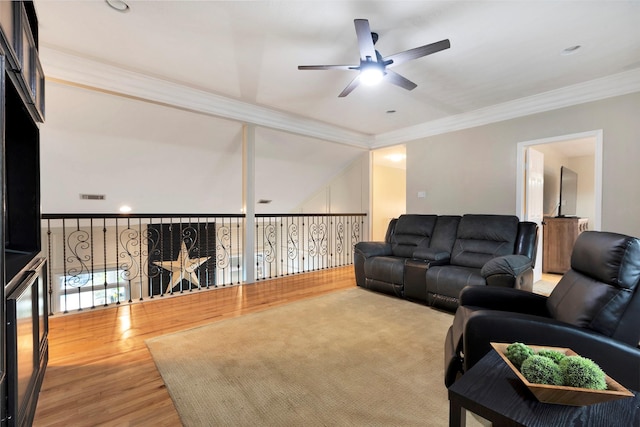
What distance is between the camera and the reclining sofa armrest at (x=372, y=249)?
4121 mm

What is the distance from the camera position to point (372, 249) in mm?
4148

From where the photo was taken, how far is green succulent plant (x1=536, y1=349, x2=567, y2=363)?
1.00 metres

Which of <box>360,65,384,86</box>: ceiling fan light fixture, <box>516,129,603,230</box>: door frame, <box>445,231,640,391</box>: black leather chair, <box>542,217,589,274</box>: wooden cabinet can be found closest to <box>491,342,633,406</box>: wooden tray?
<box>445,231,640,391</box>: black leather chair

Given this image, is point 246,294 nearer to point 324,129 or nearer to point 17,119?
point 17,119

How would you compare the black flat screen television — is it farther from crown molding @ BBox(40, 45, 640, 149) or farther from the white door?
crown molding @ BBox(40, 45, 640, 149)

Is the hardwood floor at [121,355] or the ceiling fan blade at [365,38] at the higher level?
the ceiling fan blade at [365,38]

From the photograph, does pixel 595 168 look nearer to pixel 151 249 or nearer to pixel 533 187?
pixel 533 187

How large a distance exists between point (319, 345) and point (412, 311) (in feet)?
4.34

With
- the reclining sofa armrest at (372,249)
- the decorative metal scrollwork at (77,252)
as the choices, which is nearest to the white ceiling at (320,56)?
the reclining sofa armrest at (372,249)

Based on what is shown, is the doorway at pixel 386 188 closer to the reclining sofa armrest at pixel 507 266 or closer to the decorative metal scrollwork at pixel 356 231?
the decorative metal scrollwork at pixel 356 231

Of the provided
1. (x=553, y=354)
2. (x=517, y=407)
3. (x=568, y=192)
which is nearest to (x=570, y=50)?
(x=553, y=354)

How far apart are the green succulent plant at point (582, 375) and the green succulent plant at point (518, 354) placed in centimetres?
11

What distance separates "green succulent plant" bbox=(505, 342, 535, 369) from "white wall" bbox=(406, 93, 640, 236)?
373 cm

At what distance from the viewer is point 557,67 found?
3.21m
